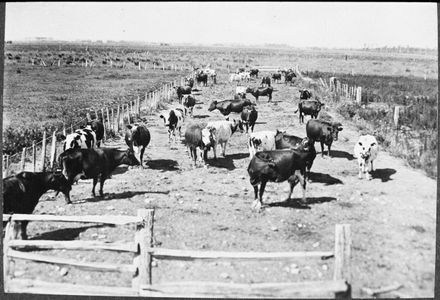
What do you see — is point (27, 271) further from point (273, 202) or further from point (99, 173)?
point (273, 202)

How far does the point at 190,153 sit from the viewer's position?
11.9m

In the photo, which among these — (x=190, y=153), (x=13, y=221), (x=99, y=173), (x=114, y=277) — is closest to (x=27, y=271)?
(x=13, y=221)

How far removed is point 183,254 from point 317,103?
1204 centimetres

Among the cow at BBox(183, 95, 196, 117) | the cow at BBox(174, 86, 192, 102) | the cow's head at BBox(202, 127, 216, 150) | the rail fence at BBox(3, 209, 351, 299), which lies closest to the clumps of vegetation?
the rail fence at BBox(3, 209, 351, 299)

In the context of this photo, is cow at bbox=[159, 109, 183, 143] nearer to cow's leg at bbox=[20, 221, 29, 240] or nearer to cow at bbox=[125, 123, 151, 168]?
cow at bbox=[125, 123, 151, 168]

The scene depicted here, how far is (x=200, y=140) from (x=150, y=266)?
5.99m

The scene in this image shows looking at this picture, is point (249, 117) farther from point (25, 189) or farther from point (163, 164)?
point (25, 189)

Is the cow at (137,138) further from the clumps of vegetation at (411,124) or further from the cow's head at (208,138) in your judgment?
the clumps of vegetation at (411,124)

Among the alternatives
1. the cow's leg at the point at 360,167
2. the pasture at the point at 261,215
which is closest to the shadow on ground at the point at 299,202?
the pasture at the point at 261,215

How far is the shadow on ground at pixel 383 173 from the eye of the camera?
355 inches

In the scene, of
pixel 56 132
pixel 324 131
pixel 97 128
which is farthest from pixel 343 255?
pixel 56 132

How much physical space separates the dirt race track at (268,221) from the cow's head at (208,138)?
0.82m

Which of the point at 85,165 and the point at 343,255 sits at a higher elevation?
the point at 85,165

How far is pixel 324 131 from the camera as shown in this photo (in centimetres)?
1173
